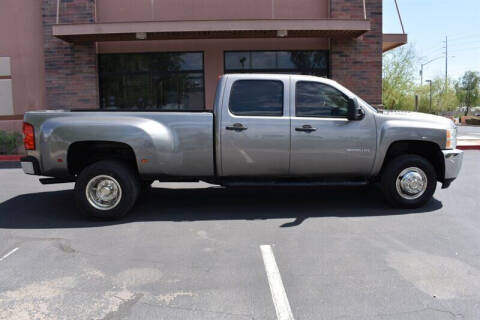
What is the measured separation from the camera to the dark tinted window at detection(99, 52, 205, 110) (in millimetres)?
13211

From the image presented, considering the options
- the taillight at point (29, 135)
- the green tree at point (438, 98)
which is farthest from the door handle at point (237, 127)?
the green tree at point (438, 98)

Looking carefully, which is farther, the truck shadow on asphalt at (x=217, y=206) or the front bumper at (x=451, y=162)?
the front bumper at (x=451, y=162)

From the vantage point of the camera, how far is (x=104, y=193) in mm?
5816

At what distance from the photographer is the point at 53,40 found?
512 inches

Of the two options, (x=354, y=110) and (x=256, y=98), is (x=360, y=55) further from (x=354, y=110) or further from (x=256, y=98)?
(x=256, y=98)

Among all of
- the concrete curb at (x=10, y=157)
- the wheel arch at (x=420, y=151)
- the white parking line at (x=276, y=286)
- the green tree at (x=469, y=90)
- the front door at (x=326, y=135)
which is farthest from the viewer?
the green tree at (x=469, y=90)

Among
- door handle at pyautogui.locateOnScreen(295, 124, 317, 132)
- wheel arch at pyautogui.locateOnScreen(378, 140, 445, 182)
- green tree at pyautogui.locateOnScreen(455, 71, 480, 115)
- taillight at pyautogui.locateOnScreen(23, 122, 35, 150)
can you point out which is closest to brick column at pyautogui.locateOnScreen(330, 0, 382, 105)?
wheel arch at pyautogui.locateOnScreen(378, 140, 445, 182)

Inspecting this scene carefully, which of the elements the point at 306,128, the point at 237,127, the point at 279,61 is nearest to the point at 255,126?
the point at 237,127

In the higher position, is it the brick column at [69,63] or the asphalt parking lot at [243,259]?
the brick column at [69,63]

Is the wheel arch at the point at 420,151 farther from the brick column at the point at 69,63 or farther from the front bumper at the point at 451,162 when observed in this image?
the brick column at the point at 69,63

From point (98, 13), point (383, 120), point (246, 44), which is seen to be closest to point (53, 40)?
point (98, 13)

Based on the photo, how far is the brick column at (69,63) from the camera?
12.8 metres

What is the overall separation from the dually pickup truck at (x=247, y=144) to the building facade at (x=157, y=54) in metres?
6.92

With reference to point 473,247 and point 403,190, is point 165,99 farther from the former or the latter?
point 473,247
